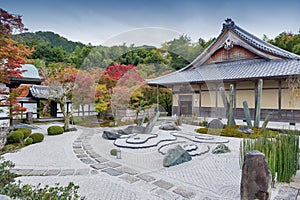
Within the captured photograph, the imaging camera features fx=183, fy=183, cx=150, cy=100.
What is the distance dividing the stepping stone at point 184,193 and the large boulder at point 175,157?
1.25m

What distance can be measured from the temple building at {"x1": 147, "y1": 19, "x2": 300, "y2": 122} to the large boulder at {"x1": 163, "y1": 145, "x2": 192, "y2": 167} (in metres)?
7.07

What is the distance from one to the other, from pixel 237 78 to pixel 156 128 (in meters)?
5.41

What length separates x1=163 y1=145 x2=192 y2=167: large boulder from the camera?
187 inches

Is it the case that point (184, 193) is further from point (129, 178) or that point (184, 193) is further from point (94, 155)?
point (94, 155)

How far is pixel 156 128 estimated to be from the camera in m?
10.6

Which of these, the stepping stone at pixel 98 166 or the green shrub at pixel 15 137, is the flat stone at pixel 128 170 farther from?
the green shrub at pixel 15 137

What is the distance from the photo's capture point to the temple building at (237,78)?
394 inches

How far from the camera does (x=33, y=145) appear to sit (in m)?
6.84

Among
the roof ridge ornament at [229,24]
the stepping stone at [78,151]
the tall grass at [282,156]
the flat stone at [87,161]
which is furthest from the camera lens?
the roof ridge ornament at [229,24]

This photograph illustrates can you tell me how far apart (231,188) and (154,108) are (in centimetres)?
1144

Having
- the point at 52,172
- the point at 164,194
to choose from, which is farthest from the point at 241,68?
the point at 52,172

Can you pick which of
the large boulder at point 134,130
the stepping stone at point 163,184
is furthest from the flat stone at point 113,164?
the large boulder at point 134,130

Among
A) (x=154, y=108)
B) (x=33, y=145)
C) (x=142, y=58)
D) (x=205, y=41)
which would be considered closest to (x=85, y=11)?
(x=142, y=58)

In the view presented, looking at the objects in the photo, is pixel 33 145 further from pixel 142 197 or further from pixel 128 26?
pixel 128 26
